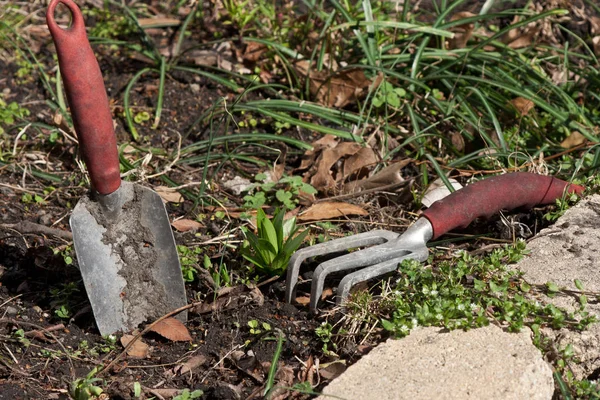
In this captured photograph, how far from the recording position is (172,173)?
3551 millimetres

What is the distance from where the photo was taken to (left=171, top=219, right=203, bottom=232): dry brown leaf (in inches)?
124

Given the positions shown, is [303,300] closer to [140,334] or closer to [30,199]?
[140,334]

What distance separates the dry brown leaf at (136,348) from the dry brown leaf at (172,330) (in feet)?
0.20

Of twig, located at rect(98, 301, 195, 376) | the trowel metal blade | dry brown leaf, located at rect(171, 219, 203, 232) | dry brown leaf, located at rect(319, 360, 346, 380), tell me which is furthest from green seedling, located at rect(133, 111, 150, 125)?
dry brown leaf, located at rect(319, 360, 346, 380)

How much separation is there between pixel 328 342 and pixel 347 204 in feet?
2.97

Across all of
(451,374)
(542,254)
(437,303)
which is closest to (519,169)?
(542,254)

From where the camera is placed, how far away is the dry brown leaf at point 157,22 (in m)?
4.48

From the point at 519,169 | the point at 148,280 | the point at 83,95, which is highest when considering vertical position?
the point at 83,95

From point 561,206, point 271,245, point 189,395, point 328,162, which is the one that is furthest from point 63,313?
point 561,206

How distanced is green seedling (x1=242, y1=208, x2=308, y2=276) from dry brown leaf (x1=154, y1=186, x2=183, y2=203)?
2.09 feet

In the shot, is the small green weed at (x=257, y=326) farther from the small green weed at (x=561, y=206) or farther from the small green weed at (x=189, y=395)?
the small green weed at (x=561, y=206)

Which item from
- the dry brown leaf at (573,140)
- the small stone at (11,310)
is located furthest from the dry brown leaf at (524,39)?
the small stone at (11,310)

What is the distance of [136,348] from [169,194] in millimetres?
978

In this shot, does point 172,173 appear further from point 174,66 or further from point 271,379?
point 271,379
